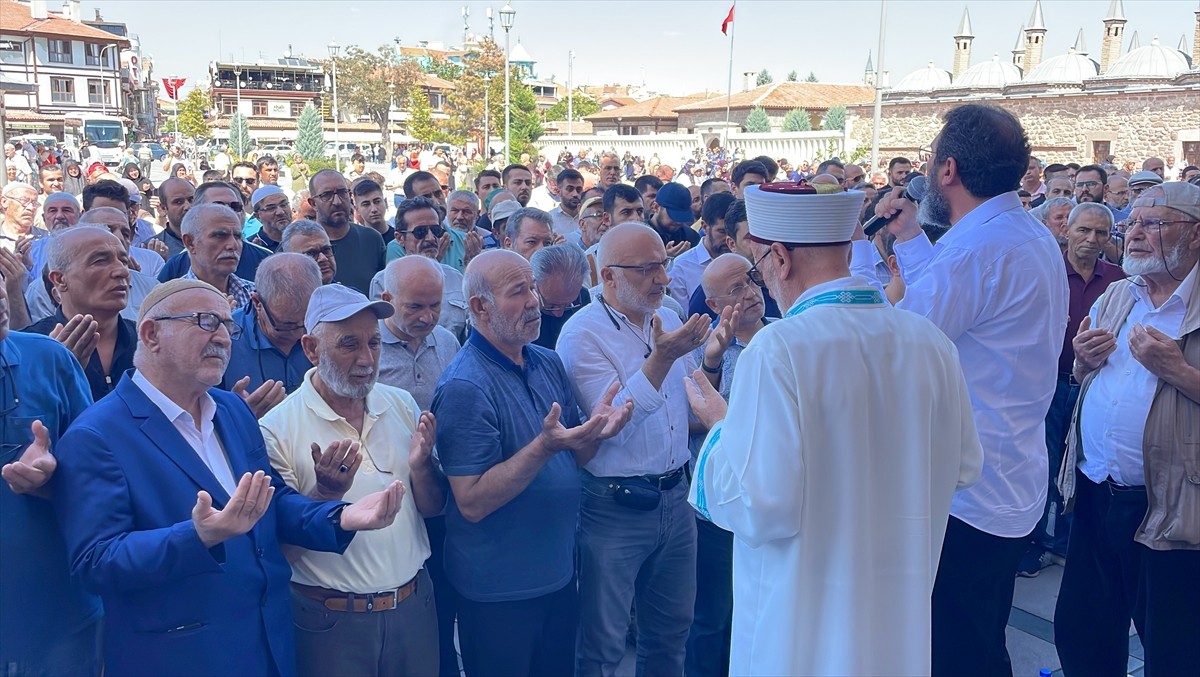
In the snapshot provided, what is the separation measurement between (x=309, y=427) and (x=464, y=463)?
1.68 ft

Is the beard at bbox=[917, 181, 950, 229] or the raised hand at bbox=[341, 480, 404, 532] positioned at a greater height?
the beard at bbox=[917, 181, 950, 229]

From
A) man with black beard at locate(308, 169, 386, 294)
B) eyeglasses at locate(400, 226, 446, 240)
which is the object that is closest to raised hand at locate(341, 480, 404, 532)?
eyeglasses at locate(400, 226, 446, 240)

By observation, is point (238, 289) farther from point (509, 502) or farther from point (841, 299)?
point (841, 299)

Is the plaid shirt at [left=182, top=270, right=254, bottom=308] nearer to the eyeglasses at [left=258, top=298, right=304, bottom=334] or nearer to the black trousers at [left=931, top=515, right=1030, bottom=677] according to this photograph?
the eyeglasses at [left=258, top=298, right=304, bottom=334]

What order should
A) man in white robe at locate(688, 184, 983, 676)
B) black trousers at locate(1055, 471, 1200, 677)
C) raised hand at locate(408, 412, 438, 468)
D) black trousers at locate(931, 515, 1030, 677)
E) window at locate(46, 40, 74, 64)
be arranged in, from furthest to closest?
window at locate(46, 40, 74, 64) → black trousers at locate(1055, 471, 1200, 677) → black trousers at locate(931, 515, 1030, 677) → raised hand at locate(408, 412, 438, 468) → man in white robe at locate(688, 184, 983, 676)

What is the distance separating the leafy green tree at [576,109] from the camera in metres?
73.7

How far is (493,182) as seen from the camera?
9.79m

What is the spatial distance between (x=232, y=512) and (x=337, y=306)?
949 millimetres

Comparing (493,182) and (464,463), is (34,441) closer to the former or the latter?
(464,463)

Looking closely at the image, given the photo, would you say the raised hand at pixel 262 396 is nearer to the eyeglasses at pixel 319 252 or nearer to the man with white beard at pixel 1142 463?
the eyeglasses at pixel 319 252

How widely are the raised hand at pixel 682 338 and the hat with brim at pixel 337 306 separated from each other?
96 centimetres

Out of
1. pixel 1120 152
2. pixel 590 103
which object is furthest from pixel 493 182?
pixel 590 103

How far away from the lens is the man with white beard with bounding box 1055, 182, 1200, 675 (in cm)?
336

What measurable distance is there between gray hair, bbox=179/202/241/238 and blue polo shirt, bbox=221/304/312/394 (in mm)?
1159
